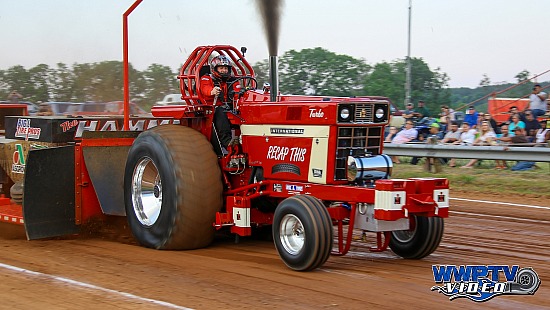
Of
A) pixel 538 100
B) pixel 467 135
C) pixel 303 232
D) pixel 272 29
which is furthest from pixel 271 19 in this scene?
pixel 538 100

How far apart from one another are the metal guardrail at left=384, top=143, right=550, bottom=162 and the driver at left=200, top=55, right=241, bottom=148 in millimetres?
6536

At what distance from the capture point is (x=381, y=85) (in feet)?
69.6

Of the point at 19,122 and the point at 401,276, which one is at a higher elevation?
the point at 19,122

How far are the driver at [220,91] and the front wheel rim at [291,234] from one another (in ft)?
4.68

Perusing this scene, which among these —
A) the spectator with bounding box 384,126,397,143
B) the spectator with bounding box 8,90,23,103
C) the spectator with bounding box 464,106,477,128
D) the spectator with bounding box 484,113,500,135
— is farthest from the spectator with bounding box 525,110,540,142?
the spectator with bounding box 8,90,23,103

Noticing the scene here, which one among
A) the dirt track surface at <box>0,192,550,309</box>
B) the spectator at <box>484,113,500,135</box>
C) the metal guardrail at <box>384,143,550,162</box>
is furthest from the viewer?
the spectator at <box>484,113,500,135</box>

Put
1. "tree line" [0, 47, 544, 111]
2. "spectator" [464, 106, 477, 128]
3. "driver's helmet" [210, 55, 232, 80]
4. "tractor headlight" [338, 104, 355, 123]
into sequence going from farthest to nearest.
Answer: "tree line" [0, 47, 544, 111] < "spectator" [464, 106, 477, 128] < "driver's helmet" [210, 55, 232, 80] < "tractor headlight" [338, 104, 355, 123]

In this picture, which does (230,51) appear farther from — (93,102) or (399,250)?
(93,102)

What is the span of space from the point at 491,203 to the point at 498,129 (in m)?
4.21

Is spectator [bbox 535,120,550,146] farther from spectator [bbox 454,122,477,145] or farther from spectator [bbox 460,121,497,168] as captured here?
spectator [bbox 454,122,477,145]

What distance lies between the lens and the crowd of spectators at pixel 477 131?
1437cm

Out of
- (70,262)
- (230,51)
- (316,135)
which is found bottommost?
(70,262)

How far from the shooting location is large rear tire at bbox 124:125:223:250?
7699 millimetres

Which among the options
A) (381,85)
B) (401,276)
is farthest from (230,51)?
(381,85)
